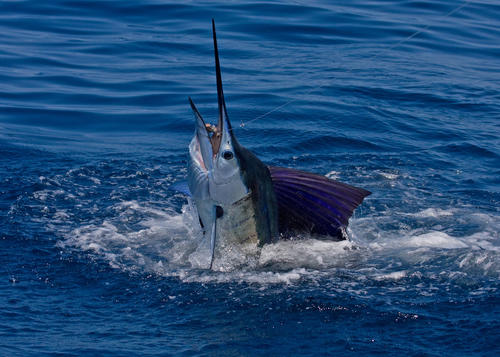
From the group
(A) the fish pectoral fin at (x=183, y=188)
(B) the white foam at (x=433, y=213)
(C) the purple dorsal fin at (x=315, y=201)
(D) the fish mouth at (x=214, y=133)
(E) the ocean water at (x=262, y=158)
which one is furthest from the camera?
(B) the white foam at (x=433, y=213)

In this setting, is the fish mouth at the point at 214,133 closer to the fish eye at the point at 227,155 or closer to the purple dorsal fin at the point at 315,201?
the fish eye at the point at 227,155

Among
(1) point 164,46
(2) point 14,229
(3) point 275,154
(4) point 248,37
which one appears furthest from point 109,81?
(2) point 14,229

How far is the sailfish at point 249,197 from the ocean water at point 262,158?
17 centimetres

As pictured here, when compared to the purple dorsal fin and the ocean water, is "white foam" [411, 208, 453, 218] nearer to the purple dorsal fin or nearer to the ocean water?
the ocean water

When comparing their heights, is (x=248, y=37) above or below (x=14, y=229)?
above

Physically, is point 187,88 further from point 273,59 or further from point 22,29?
point 22,29

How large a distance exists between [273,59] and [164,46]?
6.48ft

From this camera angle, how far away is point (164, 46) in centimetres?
1265

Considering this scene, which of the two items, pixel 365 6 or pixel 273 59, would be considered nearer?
pixel 273 59

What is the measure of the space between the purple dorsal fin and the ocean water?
0.18 meters

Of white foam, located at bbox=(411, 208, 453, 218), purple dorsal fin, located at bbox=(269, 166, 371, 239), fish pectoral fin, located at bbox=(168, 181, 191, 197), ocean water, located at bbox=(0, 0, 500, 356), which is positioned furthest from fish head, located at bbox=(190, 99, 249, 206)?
white foam, located at bbox=(411, 208, 453, 218)

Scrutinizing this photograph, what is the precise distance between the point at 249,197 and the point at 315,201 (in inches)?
20.9

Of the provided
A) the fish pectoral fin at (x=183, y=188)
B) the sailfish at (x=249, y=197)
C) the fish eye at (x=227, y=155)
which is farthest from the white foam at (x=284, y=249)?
the fish eye at (x=227, y=155)

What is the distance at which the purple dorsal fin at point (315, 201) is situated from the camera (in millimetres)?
5066
